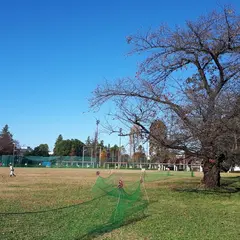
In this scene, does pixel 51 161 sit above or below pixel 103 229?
above

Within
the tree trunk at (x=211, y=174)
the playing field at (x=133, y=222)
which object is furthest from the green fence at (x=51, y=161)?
the playing field at (x=133, y=222)

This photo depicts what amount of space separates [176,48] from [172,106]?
9.99 ft

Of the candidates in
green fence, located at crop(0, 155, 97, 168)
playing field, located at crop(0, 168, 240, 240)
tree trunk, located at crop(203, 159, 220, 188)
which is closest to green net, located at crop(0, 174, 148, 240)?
playing field, located at crop(0, 168, 240, 240)

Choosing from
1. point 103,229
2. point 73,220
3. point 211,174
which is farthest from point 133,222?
point 211,174

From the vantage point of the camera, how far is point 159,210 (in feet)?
42.7

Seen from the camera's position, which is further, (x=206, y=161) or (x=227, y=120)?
(x=206, y=161)

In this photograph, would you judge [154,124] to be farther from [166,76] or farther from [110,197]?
[110,197]

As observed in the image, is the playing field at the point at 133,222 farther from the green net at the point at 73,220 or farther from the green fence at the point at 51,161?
the green fence at the point at 51,161

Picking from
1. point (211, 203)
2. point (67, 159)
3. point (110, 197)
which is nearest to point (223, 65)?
point (211, 203)

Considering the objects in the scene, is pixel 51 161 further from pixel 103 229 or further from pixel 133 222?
pixel 103 229

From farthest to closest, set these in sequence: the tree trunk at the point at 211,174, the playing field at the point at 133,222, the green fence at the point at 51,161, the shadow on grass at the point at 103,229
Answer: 1. the green fence at the point at 51,161
2. the tree trunk at the point at 211,174
3. the playing field at the point at 133,222
4. the shadow on grass at the point at 103,229

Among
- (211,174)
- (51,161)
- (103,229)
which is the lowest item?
(103,229)

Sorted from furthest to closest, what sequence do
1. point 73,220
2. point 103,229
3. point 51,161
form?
point 51,161
point 73,220
point 103,229

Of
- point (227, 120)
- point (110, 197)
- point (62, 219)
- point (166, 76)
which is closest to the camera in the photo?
point (62, 219)
